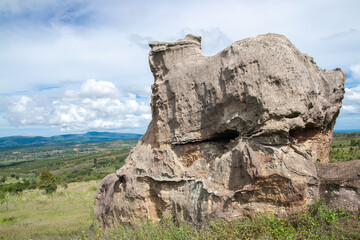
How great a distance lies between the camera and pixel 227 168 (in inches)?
292

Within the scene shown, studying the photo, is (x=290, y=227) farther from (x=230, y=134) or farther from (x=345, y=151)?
(x=345, y=151)

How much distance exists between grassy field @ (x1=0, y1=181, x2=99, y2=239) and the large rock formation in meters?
2.88

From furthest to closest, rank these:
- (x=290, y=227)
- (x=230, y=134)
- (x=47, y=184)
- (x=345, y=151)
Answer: (x=345, y=151) < (x=47, y=184) < (x=230, y=134) < (x=290, y=227)

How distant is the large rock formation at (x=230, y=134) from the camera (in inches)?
261

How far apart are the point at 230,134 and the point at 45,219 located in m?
13.5

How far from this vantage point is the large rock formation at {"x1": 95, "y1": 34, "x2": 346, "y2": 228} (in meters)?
6.64

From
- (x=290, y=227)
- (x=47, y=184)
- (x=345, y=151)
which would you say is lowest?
(x=47, y=184)

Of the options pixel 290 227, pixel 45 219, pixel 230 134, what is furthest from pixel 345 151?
pixel 45 219

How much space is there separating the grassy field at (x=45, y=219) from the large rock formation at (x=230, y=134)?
2.88 metres

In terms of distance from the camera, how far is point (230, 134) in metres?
8.36

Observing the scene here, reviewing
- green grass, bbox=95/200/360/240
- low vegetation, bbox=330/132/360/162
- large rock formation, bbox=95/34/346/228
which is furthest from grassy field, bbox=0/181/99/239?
low vegetation, bbox=330/132/360/162

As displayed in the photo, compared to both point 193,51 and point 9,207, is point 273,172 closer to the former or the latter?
point 193,51

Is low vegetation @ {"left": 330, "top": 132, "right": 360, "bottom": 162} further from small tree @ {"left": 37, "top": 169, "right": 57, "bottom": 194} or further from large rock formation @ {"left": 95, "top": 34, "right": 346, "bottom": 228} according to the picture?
small tree @ {"left": 37, "top": 169, "right": 57, "bottom": 194}

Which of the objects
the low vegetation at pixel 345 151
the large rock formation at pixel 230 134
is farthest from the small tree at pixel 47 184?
the low vegetation at pixel 345 151
